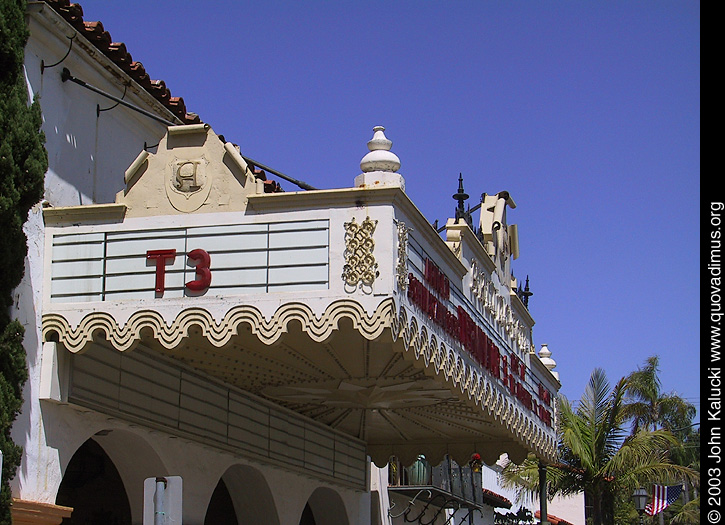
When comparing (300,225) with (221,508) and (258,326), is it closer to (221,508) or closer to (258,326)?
(258,326)

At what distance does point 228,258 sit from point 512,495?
137ft

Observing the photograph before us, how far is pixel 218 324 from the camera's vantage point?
1231cm

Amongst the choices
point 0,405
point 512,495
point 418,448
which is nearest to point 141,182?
point 0,405

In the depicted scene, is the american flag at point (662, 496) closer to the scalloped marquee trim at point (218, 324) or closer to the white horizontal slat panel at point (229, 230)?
the scalloped marquee trim at point (218, 324)

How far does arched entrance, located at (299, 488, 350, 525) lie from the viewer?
70.6 feet

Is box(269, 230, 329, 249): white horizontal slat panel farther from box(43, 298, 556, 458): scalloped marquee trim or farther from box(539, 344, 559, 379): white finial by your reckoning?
box(539, 344, 559, 379): white finial

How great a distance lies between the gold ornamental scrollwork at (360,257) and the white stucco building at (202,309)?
0.05 feet

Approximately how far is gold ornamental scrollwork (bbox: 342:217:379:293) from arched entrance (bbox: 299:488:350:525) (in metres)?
10.1

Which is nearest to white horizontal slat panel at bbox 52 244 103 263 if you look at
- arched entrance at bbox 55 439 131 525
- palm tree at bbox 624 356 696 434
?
arched entrance at bbox 55 439 131 525

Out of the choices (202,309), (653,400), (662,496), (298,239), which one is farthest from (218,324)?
(653,400)

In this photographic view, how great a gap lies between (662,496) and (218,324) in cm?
2200

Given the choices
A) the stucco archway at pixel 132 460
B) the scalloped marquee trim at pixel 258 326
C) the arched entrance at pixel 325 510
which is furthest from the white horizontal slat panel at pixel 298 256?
the arched entrance at pixel 325 510

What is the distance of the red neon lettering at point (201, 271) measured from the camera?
1247 cm

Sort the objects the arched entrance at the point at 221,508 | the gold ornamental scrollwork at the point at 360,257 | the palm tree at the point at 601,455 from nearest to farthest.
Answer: the gold ornamental scrollwork at the point at 360,257, the arched entrance at the point at 221,508, the palm tree at the point at 601,455
